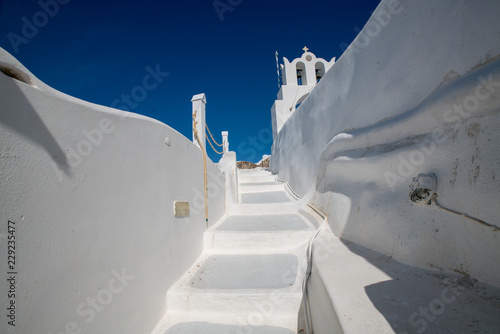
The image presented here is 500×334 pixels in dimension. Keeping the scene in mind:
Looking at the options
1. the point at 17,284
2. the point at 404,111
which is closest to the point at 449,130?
the point at 404,111

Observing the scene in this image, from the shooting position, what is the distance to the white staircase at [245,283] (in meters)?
1.97

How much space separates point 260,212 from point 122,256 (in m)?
A: 3.29

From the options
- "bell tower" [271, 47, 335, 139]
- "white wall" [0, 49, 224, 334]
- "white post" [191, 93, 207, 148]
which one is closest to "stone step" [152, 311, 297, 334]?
"white wall" [0, 49, 224, 334]

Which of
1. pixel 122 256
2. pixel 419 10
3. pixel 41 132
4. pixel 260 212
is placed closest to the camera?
pixel 41 132

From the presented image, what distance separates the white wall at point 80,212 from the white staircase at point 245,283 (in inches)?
10.1

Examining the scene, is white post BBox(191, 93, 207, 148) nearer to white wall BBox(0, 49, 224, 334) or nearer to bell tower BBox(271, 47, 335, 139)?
white wall BBox(0, 49, 224, 334)

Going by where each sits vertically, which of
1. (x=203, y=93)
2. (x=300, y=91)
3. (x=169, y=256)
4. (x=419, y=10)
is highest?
(x=300, y=91)

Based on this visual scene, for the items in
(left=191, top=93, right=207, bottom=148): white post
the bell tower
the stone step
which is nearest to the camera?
the stone step

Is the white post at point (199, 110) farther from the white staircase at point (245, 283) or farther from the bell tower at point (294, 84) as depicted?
the bell tower at point (294, 84)

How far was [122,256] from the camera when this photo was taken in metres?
1.59

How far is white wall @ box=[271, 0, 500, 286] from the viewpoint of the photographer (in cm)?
121

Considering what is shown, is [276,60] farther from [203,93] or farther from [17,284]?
[17,284]

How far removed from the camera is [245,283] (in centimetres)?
229

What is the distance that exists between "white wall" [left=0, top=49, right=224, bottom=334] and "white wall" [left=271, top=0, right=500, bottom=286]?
1.91 metres
